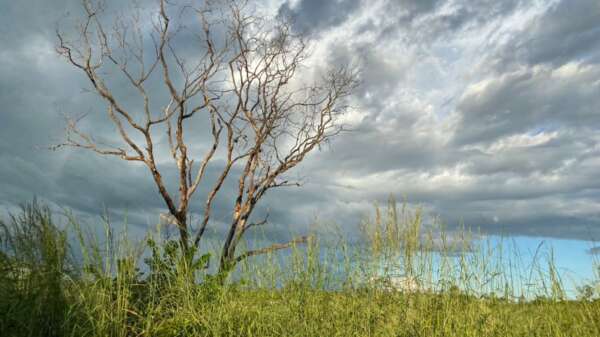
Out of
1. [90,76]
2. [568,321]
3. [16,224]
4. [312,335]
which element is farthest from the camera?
[90,76]

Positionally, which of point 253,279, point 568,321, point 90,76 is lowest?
point 568,321

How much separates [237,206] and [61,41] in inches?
201

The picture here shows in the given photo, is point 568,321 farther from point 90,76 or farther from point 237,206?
point 90,76

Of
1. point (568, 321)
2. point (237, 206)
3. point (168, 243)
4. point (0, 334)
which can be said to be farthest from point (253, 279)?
point (237, 206)

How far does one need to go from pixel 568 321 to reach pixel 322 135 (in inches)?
300

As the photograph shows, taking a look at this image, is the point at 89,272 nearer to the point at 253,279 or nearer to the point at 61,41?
the point at 253,279

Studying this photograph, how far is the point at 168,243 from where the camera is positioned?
185 inches

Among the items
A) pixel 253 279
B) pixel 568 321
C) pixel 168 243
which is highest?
pixel 168 243

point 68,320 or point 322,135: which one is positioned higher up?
point 322,135

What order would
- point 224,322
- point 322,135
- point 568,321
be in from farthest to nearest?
point 322,135
point 568,321
point 224,322

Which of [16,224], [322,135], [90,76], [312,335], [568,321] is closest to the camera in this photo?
[312,335]

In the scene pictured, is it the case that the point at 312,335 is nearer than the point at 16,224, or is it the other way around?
the point at 312,335

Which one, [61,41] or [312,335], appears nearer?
[312,335]

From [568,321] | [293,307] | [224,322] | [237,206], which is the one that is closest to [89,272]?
[224,322]
